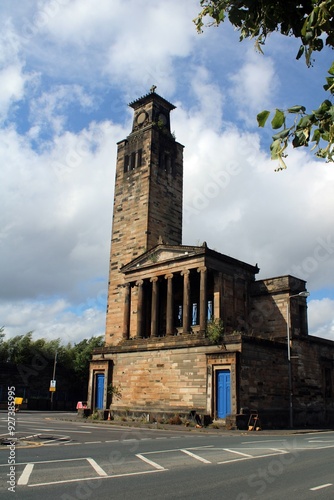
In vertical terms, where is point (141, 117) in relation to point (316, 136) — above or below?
above

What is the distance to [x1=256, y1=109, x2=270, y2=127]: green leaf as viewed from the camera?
3541mm

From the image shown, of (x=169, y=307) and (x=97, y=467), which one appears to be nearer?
(x=97, y=467)

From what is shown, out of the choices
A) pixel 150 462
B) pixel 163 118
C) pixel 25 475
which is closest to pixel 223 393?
pixel 150 462

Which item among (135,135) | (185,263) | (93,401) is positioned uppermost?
(135,135)

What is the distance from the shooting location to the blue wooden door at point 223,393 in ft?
84.6

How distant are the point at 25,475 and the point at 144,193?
34649 mm

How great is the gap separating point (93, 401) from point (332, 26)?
3455 centimetres

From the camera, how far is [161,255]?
35906mm

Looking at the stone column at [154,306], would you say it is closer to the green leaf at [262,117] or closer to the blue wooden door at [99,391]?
the blue wooden door at [99,391]

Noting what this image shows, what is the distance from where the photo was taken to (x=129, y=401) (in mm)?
31703

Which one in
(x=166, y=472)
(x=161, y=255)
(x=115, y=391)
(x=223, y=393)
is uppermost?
(x=161, y=255)

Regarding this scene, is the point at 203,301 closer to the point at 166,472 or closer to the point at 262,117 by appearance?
the point at 166,472

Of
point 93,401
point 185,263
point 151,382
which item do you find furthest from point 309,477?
point 93,401

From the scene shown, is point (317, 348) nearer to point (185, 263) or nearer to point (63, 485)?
point (185, 263)
